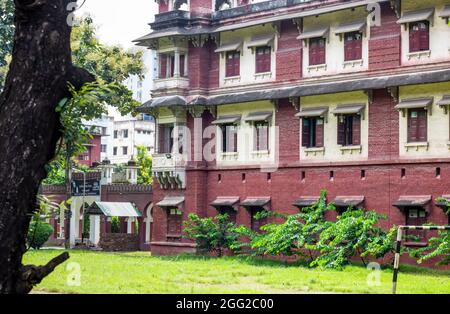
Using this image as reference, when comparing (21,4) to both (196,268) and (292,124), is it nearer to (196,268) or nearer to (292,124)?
(196,268)

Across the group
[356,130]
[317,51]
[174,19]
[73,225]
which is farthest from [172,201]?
[73,225]

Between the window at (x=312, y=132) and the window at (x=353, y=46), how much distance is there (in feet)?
8.55

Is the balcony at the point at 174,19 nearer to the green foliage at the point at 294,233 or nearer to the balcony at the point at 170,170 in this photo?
the balcony at the point at 170,170

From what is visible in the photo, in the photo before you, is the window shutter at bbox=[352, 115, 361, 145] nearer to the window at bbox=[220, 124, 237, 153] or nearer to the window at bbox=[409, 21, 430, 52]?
the window at bbox=[409, 21, 430, 52]

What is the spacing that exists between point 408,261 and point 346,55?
25.5 ft

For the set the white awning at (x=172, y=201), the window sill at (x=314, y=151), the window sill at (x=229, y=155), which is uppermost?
the window sill at (x=314, y=151)

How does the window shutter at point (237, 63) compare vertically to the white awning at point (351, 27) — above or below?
below

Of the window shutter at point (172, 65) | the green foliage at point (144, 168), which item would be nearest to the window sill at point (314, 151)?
the window shutter at point (172, 65)

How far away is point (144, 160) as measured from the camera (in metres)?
64.9

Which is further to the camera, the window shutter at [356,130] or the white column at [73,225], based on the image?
the white column at [73,225]

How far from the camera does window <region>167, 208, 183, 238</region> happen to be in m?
36.8

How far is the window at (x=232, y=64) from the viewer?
116 ft

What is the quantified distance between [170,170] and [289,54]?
282 inches

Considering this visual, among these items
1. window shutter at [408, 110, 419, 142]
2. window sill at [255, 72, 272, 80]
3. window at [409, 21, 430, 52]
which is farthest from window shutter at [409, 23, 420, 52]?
window sill at [255, 72, 272, 80]
